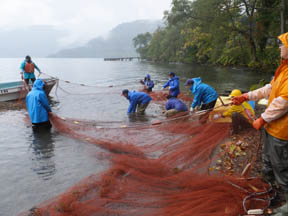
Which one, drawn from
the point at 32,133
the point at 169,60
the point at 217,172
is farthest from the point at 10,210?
the point at 169,60

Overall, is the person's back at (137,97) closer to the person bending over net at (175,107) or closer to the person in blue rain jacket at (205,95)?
the person bending over net at (175,107)

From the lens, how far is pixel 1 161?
5.98 m

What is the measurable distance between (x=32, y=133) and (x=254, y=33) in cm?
2960

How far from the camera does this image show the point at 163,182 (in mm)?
3861

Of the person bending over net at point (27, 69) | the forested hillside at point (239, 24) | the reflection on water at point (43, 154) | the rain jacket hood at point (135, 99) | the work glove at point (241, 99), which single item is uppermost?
the forested hillside at point (239, 24)

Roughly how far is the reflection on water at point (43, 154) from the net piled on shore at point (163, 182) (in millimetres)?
1457

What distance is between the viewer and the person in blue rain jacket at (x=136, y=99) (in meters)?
9.20

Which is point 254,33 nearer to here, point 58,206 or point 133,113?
point 133,113

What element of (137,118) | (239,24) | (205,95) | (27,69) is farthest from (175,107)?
(239,24)

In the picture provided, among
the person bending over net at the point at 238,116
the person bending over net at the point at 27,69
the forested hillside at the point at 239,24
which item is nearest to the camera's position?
the person bending over net at the point at 238,116

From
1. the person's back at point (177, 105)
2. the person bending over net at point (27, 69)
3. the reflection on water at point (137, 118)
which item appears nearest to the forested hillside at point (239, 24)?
the person's back at point (177, 105)

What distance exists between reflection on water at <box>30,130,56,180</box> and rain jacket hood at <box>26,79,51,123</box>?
626mm

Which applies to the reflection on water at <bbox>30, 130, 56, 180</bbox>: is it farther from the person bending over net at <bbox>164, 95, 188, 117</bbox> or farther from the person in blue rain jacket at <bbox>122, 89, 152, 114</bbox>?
the person bending over net at <bbox>164, 95, 188, 117</bbox>

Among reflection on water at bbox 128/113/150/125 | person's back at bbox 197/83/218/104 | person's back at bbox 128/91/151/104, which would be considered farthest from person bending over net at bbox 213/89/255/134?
person's back at bbox 128/91/151/104
